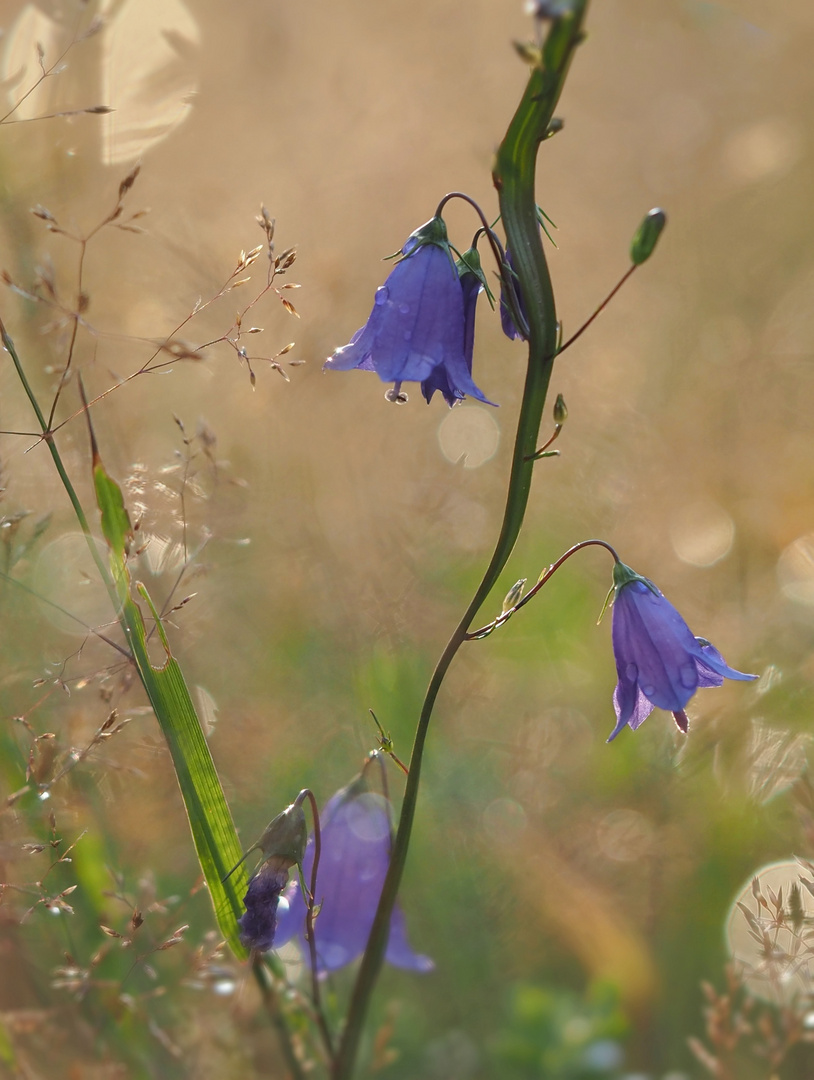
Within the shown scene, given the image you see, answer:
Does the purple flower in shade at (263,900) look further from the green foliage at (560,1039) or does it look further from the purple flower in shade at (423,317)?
the green foliage at (560,1039)

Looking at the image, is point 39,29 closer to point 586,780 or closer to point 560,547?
point 560,547

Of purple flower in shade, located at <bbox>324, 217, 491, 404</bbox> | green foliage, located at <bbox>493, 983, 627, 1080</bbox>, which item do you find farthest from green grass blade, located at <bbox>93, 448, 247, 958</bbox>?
green foliage, located at <bbox>493, 983, 627, 1080</bbox>

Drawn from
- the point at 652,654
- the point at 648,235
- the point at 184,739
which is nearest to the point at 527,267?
the point at 648,235

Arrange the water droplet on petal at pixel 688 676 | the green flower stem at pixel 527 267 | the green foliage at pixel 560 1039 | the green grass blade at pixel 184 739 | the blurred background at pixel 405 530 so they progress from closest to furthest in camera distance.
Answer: the green flower stem at pixel 527 267 → the green grass blade at pixel 184 739 → the water droplet on petal at pixel 688 676 → the blurred background at pixel 405 530 → the green foliage at pixel 560 1039

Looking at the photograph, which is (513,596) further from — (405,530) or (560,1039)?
(405,530)

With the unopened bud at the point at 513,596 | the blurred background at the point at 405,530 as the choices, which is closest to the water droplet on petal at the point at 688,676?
the unopened bud at the point at 513,596

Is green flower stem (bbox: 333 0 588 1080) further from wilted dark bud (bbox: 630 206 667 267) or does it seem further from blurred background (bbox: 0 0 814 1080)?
blurred background (bbox: 0 0 814 1080)

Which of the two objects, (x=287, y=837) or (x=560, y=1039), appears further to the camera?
(x=560, y=1039)
